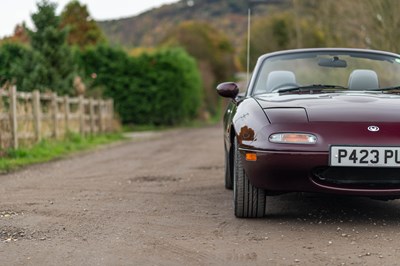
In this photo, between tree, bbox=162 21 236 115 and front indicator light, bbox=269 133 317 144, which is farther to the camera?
tree, bbox=162 21 236 115

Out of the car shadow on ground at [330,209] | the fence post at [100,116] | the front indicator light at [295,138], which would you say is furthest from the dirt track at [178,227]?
the fence post at [100,116]

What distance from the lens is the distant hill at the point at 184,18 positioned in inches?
3167

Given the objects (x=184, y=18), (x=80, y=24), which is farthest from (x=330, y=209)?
(x=184, y=18)

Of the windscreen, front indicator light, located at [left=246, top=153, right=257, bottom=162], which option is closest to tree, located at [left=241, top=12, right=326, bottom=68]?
the windscreen

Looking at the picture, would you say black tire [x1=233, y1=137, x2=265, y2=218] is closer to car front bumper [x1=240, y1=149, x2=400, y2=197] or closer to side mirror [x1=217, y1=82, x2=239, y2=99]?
car front bumper [x1=240, y1=149, x2=400, y2=197]

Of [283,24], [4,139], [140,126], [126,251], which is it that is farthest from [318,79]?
[283,24]

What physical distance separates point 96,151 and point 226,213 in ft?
32.5

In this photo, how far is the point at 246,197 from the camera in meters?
5.05

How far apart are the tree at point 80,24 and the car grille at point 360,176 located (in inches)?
1699

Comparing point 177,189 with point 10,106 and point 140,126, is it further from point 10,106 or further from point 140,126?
point 140,126

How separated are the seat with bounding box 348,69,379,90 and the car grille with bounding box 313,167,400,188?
1.49m

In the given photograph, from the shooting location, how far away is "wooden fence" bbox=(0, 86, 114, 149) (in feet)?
40.8

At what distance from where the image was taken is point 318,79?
6.46m

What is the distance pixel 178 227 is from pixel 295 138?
3.49 ft
